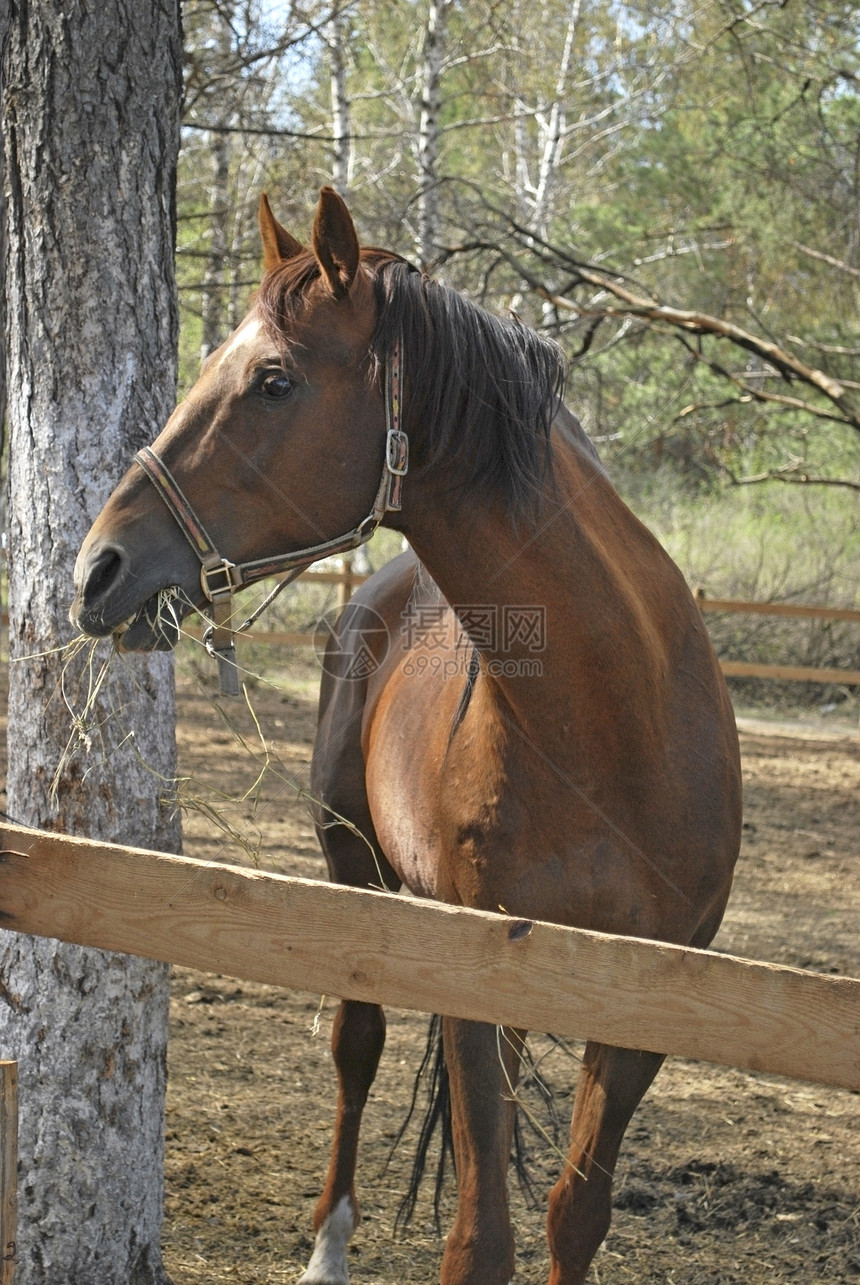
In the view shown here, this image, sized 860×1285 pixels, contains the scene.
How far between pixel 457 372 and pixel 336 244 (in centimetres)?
31

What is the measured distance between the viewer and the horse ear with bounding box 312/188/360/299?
185cm

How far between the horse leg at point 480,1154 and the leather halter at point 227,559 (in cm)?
87

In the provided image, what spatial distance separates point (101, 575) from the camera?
1850mm

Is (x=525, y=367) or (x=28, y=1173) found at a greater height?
(x=525, y=367)

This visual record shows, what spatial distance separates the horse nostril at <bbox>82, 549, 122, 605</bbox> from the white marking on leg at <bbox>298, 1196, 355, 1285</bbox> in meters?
1.95

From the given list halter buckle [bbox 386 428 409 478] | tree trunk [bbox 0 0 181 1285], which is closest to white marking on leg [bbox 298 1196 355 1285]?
tree trunk [bbox 0 0 181 1285]

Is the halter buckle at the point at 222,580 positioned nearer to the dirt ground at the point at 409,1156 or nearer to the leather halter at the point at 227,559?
the leather halter at the point at 227,559

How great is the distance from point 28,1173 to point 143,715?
1016 millimetres

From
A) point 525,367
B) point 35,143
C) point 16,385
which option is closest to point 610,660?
point 525,367

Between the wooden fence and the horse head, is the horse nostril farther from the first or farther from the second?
the wooden fence

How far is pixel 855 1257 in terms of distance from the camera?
2.79 m

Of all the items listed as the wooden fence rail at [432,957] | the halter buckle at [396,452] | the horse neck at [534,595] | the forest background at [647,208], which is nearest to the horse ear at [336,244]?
the halter buckle at [396,452]

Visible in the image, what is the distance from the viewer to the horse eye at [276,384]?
1.94 metres

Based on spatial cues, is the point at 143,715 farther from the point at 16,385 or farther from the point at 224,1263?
the point at 224,1263
